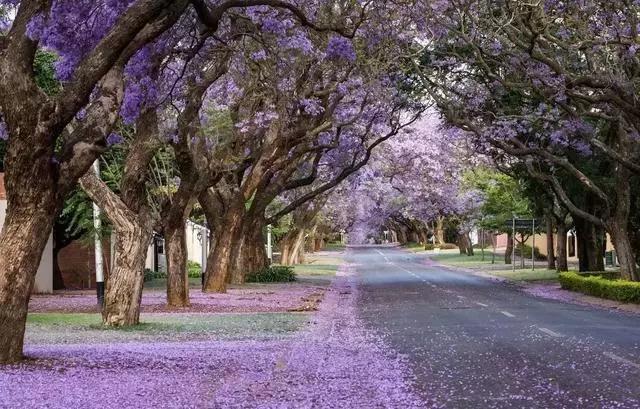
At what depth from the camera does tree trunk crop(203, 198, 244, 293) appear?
1104 inches

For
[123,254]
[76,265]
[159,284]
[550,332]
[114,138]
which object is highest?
[114,138]

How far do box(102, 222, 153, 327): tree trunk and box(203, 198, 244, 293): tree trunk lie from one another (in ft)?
38.7

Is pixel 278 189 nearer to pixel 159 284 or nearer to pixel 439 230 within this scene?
pixel 159 284

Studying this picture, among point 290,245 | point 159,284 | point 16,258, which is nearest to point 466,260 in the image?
point 290,245

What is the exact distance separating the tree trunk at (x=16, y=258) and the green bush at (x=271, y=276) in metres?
27.0

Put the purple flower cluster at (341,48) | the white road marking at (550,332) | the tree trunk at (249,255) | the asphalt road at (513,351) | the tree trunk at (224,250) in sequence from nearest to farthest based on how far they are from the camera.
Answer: the asphalt road at (513,351), the white road marking at (550,332), the purple flower cluster at (341,48), the tree trunk at (224,250), the tree trunk at (249,255)

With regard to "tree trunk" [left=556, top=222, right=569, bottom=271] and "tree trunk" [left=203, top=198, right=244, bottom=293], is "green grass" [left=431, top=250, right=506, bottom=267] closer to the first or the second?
"tree trunk" [left=556, top=222, right=569, bottom=271]

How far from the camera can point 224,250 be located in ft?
94.3

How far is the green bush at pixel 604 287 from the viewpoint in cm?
2352

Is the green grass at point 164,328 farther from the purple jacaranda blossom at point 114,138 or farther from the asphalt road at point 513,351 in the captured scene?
the purple jacaranda blossom at point 114,138

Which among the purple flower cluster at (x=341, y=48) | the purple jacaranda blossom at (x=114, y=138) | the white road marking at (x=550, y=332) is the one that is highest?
the purple flower cluster at (x=341, y=48)

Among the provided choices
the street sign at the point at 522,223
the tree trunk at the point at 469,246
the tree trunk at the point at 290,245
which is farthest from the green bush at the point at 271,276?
the tree trunk at the point at 469,246

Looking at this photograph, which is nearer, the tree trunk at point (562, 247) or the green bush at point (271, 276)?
the green bush at point (271, 276)

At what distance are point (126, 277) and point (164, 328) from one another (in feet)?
4.11
